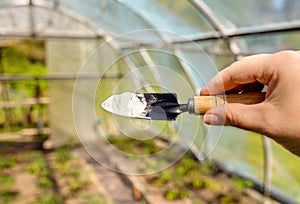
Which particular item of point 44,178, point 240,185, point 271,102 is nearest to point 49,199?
point 44,178

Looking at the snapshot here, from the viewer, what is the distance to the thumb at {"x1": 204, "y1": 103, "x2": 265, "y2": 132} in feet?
3.27

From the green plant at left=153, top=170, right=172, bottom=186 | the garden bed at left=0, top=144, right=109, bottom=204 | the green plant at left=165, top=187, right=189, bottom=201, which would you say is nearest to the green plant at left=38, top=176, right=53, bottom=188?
the garden bed at left=0, top=144, right=109, bottom=204

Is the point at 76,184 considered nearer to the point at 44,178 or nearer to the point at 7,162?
the point at 44,178

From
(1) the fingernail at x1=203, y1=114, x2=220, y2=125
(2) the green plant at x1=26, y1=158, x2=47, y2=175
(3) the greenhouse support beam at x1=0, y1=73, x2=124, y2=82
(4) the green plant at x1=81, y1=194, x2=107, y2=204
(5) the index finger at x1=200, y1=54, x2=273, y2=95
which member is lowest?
(4) the green plant at x1=81, y1=194, x2=107, y2=204

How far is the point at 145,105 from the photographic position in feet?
3.28

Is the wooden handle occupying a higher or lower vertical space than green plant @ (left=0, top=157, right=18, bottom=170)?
higher

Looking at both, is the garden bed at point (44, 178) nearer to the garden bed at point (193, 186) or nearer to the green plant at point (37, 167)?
the green plant at point (37, 167)

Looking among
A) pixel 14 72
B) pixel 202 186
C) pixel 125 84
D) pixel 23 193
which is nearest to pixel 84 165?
pixel 23 193

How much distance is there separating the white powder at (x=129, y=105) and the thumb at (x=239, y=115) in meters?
0.17

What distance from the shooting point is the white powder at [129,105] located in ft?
3.24

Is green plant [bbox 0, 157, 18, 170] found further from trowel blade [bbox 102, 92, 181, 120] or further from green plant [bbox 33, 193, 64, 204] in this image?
trowel blade [bbox 102, 92, 181, 120]

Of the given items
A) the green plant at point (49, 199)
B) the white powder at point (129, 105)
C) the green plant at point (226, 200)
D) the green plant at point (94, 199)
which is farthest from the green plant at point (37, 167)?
the white powder at point (129, 105)

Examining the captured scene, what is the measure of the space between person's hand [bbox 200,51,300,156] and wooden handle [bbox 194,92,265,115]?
0.05 feet

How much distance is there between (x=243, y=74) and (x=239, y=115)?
114 millimetres
